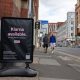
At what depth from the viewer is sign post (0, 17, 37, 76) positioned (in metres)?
12.2

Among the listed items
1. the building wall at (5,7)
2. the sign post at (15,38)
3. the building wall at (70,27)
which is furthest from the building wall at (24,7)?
the building wall at (70,27)

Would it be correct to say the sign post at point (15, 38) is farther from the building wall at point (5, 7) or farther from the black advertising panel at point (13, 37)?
the building wall at point (5, 7)

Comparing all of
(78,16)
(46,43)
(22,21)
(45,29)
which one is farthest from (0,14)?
(78,16)

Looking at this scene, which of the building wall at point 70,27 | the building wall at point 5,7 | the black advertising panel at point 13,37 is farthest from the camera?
the building wall at point 70,27

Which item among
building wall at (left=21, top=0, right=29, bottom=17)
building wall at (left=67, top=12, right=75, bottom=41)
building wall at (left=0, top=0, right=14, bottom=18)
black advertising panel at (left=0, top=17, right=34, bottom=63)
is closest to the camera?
black advertising panel at (left=0, top=17, right=34, bottom=63)

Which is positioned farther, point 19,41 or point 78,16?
point 78,16

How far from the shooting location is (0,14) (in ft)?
53.8

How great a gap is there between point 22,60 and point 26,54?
9.2 inches

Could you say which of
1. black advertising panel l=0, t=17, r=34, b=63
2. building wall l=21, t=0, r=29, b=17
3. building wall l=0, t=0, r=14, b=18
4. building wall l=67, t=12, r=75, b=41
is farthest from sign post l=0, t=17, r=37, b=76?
building wall l=67, t=12, r=75, b=41

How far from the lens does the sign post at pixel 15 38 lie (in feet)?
40.0

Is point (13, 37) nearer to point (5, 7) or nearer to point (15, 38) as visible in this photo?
point (15, 38)

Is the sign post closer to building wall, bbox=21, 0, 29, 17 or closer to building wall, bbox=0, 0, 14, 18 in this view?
building wall, bbox=0, 0, 14, 18

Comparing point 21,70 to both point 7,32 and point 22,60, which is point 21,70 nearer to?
point 22,60

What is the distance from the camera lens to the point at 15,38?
1223 centimetres
